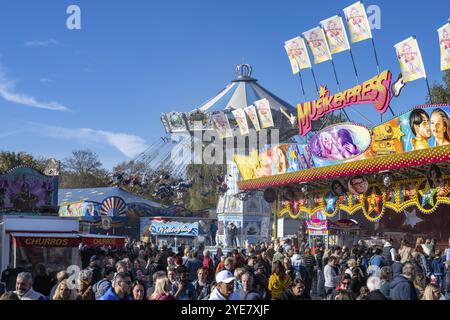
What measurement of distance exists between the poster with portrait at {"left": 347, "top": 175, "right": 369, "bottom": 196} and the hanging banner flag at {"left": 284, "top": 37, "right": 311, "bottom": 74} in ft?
23.6

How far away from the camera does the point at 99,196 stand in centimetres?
4681

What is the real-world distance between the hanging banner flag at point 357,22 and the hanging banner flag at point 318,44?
1716 mm

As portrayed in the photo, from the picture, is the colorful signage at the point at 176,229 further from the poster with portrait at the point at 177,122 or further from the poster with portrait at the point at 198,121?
the poster with portrait at the point at 177,122

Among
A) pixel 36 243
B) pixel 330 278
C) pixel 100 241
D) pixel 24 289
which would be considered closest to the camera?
pixel 24 289

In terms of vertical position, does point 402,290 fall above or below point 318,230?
below

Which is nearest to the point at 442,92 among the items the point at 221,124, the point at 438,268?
the point at 221,124

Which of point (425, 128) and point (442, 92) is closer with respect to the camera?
point (425, 128)

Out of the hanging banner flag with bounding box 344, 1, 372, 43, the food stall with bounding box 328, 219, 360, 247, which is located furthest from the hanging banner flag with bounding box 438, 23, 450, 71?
the food stall with bounding box 328, 219, 360, 247

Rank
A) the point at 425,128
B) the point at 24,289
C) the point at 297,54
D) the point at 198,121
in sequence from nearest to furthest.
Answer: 1. the point at 24,289
2. the point at 425,128
3. the point at 297,54
4. the point at 198,121

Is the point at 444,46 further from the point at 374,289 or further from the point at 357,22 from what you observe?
the point at 374,289

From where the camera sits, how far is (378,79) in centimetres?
2158

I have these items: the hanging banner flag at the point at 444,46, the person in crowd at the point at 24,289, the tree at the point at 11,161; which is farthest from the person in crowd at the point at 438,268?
the tree at the point at 11,161

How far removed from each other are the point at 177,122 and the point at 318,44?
127 ft

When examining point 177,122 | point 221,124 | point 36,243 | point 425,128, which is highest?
point 177,122
